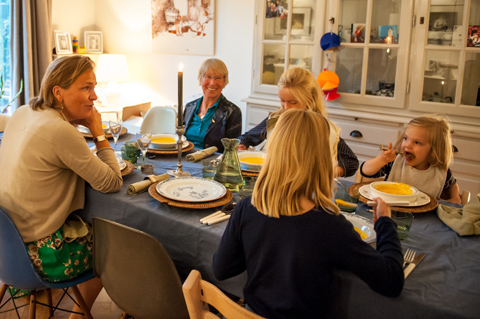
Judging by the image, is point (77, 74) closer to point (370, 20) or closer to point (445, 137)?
point (445, 137)

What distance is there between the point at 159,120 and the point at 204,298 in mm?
2397

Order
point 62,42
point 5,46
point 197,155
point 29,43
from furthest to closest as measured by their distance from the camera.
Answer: point 62,42
point 5,46
point 29,43
point 197,155

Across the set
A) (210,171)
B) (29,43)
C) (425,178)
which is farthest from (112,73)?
(425,178)

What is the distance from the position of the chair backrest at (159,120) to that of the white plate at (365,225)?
2.02 meters

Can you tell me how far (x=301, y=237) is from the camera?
1125 mm

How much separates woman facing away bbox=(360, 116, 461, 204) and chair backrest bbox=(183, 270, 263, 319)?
115 centimetres

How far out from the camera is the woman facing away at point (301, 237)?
3.67ft

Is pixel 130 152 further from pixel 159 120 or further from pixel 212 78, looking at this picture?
pixel 159 120

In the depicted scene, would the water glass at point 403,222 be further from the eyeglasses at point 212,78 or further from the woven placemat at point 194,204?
the eyeglasses at point 212,78

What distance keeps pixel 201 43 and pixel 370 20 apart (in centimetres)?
175

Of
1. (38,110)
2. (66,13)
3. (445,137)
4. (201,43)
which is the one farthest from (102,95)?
(445,137)

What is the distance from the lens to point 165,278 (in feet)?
4.66

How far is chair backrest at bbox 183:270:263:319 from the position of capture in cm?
101

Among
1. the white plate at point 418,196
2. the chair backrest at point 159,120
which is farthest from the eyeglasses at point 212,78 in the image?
the white plate at point 418,196
